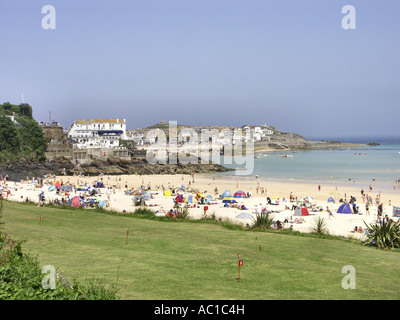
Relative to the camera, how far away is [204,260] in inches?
510

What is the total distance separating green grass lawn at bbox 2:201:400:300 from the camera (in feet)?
33.1

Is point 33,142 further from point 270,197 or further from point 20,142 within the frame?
point 270,197

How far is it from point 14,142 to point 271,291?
246 feet

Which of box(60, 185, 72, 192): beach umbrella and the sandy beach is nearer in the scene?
the sandy beach

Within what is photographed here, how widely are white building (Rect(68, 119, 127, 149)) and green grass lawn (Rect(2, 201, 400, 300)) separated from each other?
74200mm

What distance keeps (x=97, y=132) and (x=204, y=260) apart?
102 metres

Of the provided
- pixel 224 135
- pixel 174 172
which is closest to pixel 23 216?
pixel 174 172

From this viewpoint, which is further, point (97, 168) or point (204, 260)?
point (97, 168)

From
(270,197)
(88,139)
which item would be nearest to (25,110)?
(88,139)

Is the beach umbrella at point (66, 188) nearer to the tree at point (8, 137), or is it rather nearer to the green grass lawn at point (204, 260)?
the green grass lawn at point (204, 260)

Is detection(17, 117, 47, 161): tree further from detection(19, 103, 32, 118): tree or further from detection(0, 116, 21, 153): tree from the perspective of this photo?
detection(19, 103, 32, 118): tree

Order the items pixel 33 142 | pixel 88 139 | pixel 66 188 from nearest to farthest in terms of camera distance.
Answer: pixel 66 188, pixel 33 142, pixel 88 139

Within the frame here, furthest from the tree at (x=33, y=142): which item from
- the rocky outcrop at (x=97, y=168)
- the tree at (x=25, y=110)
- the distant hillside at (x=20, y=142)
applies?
the tree at (x=25, y=110)

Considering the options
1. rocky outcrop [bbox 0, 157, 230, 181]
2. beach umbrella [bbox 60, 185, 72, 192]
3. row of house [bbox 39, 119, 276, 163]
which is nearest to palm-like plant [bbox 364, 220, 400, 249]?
beach umbrella [bbox 60, 185, 72, 192]
